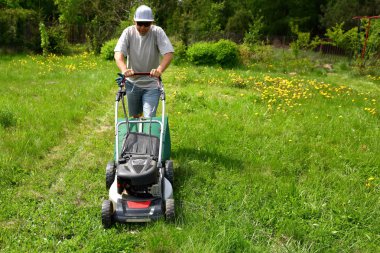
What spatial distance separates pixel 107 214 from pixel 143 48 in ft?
6.44

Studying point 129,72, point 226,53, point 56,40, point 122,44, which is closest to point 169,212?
point 129,72

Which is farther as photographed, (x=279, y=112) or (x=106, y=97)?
(x=106, y=97)

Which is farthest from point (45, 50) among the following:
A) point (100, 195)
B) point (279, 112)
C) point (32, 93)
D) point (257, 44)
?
point (100, 195)

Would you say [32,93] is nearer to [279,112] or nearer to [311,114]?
[279,112]

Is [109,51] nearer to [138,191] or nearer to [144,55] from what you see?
[144,55]

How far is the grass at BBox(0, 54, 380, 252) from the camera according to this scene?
3.30 meters

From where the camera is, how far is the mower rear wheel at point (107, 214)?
3312 mm

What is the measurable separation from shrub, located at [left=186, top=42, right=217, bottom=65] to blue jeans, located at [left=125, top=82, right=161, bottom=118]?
1031 centimetres

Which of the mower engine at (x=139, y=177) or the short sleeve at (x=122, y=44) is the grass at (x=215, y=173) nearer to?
the mower engine at (x=139, y=177)

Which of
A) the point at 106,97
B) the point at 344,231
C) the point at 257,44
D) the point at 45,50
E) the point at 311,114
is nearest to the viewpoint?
the point at 344,231

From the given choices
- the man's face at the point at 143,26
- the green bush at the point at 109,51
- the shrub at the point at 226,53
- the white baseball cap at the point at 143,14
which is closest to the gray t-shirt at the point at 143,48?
the man's face at the point at 143,26

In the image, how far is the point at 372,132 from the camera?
6.00 metres

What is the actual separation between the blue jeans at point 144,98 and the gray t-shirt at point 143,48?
6cm

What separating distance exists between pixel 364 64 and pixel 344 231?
42.3 ft
